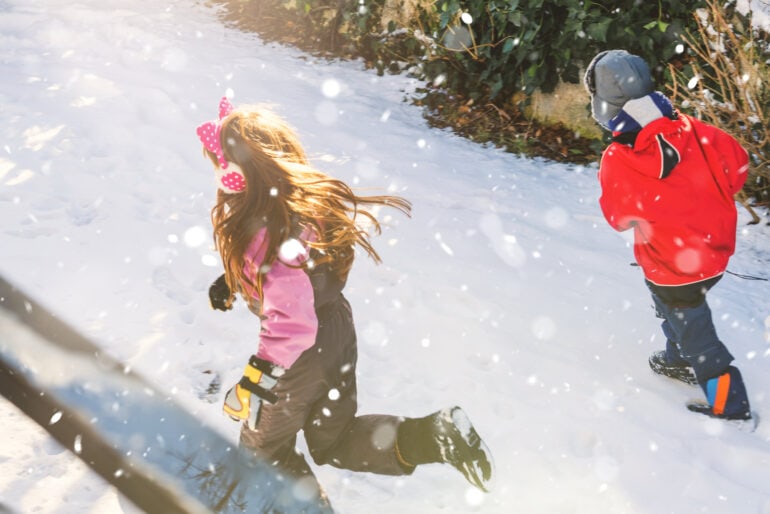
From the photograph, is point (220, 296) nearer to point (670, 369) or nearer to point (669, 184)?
point (669, 184)

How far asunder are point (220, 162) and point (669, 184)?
172cm

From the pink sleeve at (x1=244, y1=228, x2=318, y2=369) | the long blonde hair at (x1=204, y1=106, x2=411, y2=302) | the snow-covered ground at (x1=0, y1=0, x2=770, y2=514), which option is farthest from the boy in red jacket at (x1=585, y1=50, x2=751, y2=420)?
the pink sleeve at (x1=244, y1=228, x2=318, y2=369)

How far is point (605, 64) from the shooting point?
244 cm

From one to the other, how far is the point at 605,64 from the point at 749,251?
2.44 m

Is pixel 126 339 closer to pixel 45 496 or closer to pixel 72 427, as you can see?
pixel 72 427

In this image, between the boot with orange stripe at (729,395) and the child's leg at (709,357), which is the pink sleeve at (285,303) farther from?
the boot with orange stripe at (729,395)

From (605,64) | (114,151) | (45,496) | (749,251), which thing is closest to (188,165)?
(114,151)

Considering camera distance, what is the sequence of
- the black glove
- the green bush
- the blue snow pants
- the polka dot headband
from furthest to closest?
the green bush < the blue snow pants < the black glove < the polka dot headband

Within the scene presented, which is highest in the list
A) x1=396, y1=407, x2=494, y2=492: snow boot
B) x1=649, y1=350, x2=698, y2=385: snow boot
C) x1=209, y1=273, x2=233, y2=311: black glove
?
x1=209, y1=273, x2=233, y2=311: black glove

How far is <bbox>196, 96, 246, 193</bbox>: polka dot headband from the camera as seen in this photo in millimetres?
1896

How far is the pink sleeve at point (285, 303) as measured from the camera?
1.93 meters

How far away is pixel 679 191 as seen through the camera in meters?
2.40

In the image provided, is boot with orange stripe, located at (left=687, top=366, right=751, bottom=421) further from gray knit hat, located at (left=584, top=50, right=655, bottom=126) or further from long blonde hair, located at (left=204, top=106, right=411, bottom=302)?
long blonde hair, located at (left=204, top=106, right=411, bottom=302)

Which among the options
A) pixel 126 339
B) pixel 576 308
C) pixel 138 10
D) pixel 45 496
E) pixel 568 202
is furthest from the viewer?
pixel 138 10
